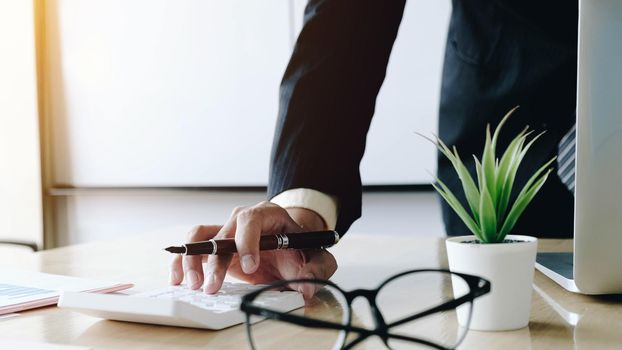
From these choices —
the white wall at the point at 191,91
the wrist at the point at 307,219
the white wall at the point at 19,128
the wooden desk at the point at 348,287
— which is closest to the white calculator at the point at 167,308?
the wooden desk at the point at 348,287

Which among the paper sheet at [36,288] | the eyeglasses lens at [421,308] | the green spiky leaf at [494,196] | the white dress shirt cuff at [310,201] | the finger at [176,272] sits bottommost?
the paper sheet at [36,288]

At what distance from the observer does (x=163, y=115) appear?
115 inches

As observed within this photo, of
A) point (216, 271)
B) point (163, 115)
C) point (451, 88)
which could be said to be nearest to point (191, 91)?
point (163, 115)

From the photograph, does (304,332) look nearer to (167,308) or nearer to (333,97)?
(167,308)

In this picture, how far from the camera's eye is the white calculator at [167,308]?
0.66 meters

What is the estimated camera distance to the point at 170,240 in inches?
56.4

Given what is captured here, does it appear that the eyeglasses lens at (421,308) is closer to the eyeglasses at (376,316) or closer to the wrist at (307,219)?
the eyeglasses at (376,316)

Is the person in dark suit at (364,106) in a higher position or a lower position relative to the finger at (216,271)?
higher

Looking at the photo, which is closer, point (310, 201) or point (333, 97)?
point (310, 201)

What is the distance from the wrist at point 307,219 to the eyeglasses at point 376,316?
6.0 inches

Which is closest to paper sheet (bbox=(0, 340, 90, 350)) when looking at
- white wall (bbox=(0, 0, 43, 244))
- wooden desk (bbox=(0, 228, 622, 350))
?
wooden desk (bbox=(0, 228, 622, 350))

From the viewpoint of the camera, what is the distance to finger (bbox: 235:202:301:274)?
81cm

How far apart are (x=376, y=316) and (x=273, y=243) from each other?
34cm

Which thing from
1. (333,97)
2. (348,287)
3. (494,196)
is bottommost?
(348,287)
